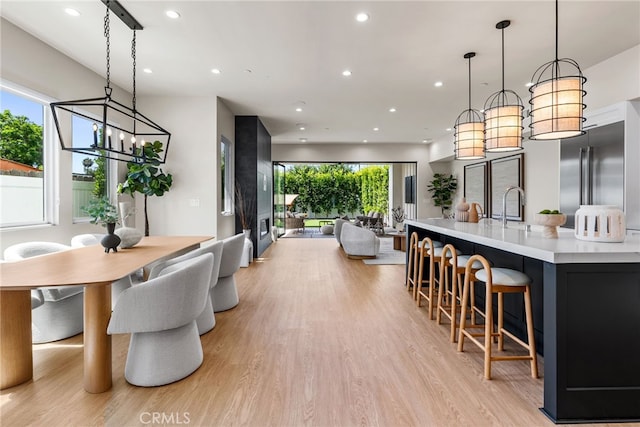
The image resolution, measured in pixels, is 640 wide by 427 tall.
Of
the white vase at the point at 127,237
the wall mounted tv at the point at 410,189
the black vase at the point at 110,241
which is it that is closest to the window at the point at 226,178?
the white vase at the point at 127,237

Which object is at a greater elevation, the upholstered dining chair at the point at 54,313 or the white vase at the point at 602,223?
the white vase at the point at 602,223

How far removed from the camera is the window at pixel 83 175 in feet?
13.8

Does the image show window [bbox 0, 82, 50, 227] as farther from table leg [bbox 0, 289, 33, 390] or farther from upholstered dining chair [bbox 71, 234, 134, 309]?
table leg [bbox 0, 289, 33, 390]

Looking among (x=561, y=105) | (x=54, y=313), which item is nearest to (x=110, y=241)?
(x=54, y=313)

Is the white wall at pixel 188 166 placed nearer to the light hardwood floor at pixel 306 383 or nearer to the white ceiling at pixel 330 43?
the white ceiling at pixel 330 43

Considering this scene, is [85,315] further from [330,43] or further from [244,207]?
[244,207]

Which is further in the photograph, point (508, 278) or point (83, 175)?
point (83, 175)

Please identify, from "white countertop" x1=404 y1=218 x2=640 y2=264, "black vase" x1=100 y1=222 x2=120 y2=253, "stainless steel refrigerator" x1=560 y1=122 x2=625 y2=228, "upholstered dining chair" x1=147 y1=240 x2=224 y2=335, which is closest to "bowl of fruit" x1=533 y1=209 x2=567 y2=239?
"white countertop" x1=404 y1=218 x2=640 y2=264

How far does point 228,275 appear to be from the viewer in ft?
11.9

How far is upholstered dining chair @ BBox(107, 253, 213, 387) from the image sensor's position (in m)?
2.01

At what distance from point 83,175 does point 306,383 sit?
4161 mm

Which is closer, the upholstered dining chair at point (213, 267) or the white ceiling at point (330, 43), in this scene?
the upholstered dining chair at point (213, 267)

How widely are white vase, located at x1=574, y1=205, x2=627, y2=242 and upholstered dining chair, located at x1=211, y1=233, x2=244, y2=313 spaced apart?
2.96 meters

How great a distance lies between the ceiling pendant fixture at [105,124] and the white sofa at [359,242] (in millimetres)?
3795
